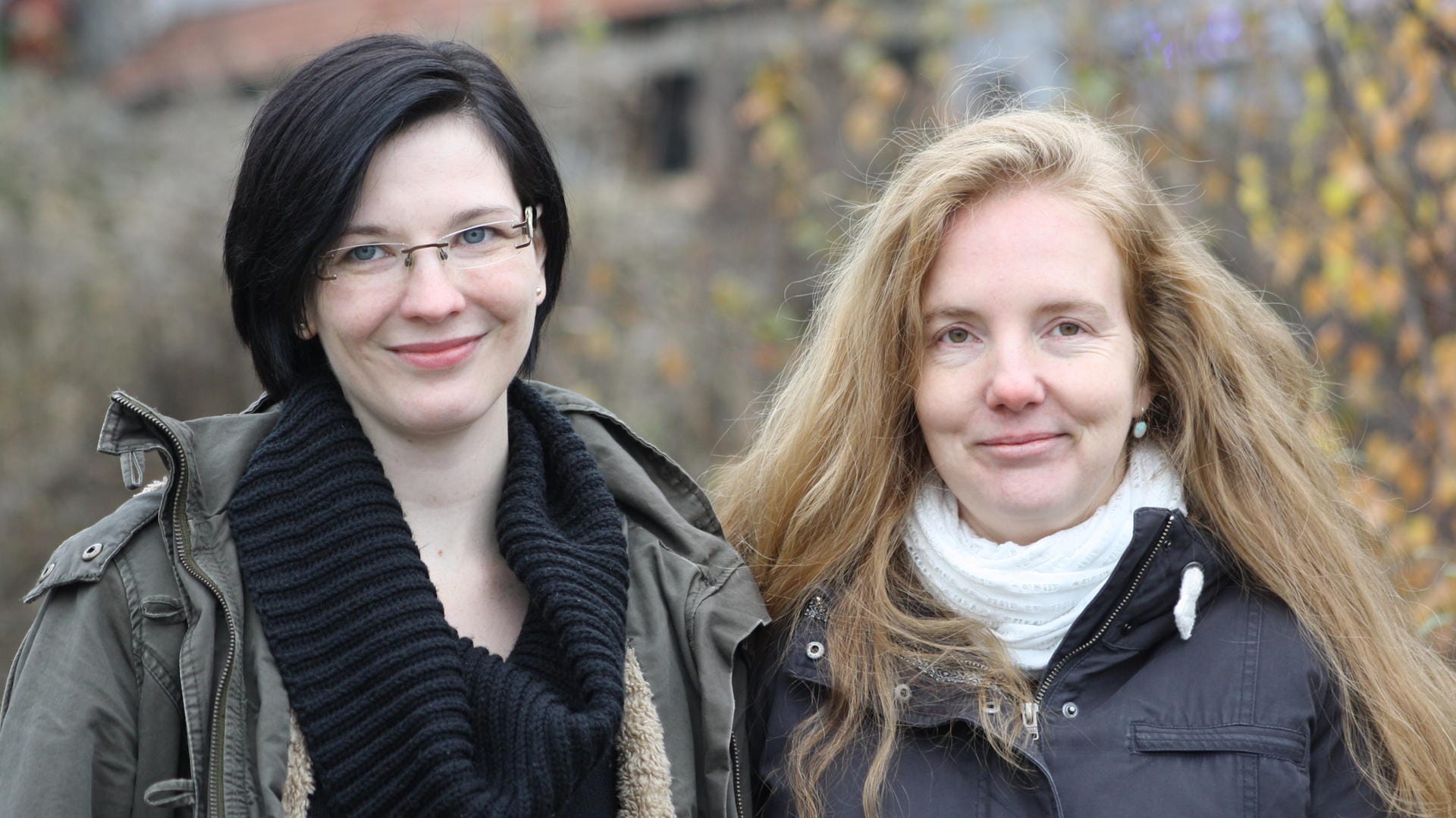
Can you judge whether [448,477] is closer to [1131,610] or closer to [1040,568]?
[1040,568]

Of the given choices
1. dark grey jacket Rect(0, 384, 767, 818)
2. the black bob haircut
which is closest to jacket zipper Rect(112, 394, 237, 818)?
dark grey jacket Rect(0, 384, 767, 818)

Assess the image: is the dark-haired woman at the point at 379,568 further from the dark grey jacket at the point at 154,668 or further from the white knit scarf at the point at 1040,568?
the white knit scarf at the point at 1040,568

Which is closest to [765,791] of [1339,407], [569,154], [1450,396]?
[1450,396]

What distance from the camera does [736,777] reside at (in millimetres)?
2422

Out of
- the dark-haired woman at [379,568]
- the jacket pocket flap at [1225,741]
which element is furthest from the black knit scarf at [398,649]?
the jacket pocket flap at [1225,741]

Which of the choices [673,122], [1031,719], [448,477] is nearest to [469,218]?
[448,477]

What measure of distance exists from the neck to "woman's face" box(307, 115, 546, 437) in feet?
0.15

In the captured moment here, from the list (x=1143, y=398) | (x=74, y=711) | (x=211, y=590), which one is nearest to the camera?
(x=74, y=711)

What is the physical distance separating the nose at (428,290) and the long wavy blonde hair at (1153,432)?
802 millimetres

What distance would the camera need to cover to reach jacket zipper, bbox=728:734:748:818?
241cm

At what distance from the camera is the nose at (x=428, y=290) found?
2.24 meters

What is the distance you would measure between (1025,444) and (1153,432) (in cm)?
39

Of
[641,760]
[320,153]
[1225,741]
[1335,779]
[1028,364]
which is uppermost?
[320,153]

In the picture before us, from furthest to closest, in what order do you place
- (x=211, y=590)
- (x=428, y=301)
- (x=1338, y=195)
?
(x=1338, y=195) < (x=428, y=301) < (x=211, y=590)
